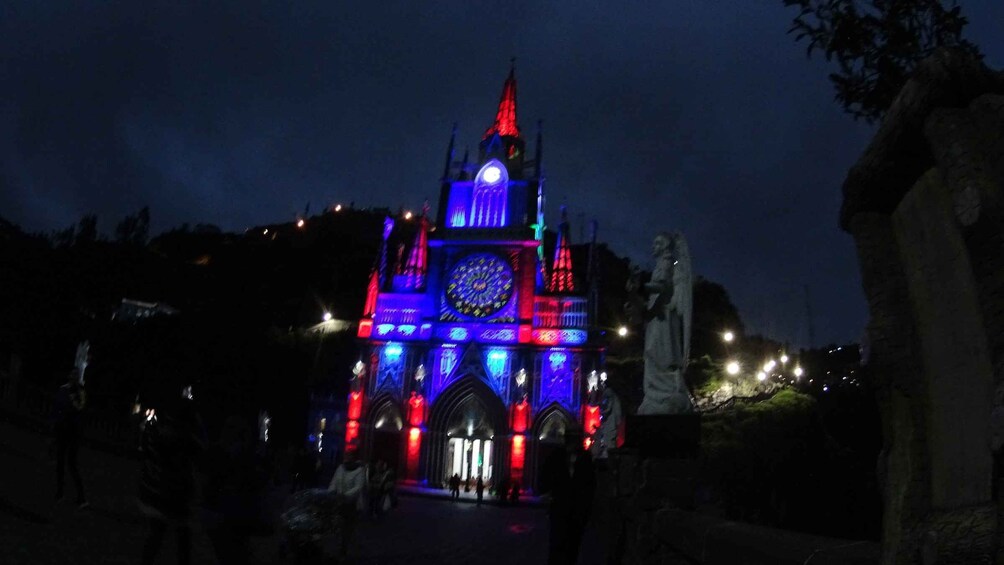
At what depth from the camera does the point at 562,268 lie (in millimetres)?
36469

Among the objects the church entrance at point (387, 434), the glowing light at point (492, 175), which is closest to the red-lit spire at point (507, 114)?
the glowing light at point (492, 175)

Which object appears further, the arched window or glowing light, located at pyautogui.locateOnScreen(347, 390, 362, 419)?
the arched window

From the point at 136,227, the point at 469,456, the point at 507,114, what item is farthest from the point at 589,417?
the point at 136,227

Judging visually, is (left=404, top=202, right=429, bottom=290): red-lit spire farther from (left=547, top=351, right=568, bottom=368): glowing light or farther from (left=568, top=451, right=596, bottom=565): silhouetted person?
(left=568, top=451, right=596, bottom=565): silhouetted person

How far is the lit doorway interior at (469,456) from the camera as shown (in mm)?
32969

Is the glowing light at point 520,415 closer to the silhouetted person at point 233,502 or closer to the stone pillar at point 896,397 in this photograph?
the silhouetted person at point 233,502

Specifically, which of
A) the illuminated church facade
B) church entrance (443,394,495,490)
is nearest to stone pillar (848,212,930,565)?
the illuminated church facade

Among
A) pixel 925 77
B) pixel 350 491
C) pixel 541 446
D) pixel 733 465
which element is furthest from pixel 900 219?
pixel 541 446

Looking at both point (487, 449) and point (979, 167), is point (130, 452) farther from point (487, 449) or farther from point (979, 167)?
point (979, 167)

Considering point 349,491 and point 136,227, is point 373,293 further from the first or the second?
point 136,227

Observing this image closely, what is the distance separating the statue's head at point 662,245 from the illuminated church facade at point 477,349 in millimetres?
24182

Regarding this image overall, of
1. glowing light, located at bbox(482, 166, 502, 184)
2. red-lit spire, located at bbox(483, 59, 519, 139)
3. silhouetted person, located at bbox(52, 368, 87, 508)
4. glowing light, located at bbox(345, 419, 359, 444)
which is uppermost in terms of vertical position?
red-lit spire, located at bbox(483, 59, 519, 139)

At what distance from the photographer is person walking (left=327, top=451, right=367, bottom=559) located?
284 inches

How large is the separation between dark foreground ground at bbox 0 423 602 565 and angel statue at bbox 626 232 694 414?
8.57ft
